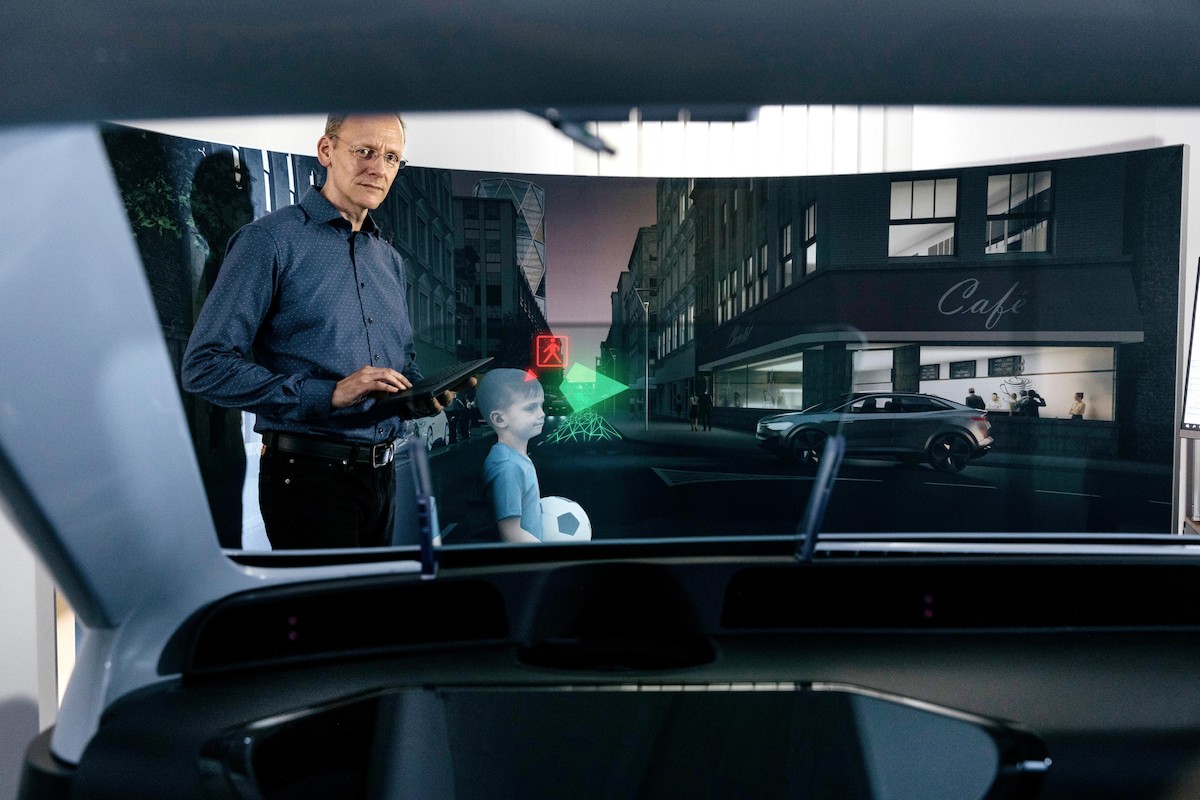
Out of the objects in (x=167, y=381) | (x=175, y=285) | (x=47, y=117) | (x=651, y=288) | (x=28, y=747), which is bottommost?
(x=28, y=747)

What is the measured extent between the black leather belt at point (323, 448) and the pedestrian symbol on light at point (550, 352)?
291 centimetres

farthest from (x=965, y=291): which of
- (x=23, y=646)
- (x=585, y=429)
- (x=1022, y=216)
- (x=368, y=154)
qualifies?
(x=23, y=646)

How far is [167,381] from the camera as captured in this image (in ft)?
1.97

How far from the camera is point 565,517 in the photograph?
4.48 m

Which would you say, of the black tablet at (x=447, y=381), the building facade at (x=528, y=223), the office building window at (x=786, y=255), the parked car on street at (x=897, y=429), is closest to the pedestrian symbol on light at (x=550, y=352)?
the building facade at (x=528, y=223)

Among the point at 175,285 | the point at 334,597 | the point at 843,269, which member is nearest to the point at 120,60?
the point at 334,597

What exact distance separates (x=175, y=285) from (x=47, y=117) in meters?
2.51

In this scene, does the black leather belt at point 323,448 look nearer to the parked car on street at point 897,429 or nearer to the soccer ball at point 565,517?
the soccer ball at point 565,517

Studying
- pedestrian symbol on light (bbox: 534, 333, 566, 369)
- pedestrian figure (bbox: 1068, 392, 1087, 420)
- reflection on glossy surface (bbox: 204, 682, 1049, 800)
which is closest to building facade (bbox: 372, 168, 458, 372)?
pedestrian symbol on light (bbox: 534, 333, 566, 369)

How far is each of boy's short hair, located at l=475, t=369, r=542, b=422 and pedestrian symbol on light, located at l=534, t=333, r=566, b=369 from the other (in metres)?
0.47

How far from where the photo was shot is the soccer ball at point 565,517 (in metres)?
4.18

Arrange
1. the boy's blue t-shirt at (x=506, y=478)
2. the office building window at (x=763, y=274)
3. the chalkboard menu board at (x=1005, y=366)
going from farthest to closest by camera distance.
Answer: the chalkboard menu board at (x=1005, y=366), the office building window at (x=763, y=274), the boy's blue t-shirt at (x=506, y=478)

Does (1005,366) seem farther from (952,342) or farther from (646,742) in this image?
(646,742)

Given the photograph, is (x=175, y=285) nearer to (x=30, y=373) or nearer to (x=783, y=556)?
(x=30, y=373)
